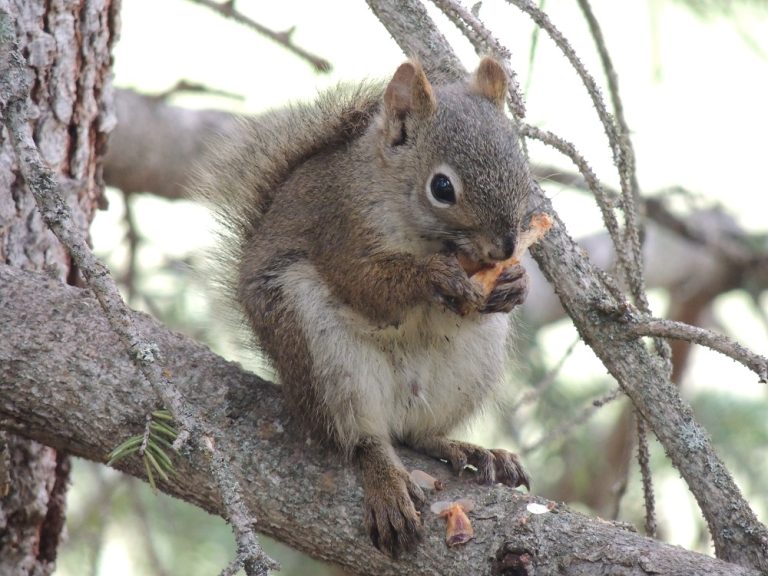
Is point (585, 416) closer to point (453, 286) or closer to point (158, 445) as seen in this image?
point (453, 286)

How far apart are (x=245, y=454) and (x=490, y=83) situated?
95 centimetres

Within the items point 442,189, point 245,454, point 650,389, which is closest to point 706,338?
point 650,389

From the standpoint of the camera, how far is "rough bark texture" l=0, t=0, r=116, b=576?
2.04 m

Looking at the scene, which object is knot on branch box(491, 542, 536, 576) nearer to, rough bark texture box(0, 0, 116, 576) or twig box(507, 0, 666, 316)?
twig box(507, 0, 666, 316)

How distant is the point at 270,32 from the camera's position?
7.39ft

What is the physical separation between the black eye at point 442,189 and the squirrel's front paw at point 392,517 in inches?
20.9

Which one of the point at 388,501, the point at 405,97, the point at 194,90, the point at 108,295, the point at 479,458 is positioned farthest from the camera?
the point at 194,90

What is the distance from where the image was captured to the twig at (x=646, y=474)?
5.73 ft

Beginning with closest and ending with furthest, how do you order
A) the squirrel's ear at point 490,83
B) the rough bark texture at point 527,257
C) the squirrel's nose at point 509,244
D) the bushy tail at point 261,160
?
the squirrel's nose at point 509,244
the squirrel's ear at point 490,83
the bushy tail at point 261,160
the rough bark texture at point 527,257

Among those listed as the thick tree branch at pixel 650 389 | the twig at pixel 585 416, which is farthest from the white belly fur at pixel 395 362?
the thick tree branch at pixel 650 389

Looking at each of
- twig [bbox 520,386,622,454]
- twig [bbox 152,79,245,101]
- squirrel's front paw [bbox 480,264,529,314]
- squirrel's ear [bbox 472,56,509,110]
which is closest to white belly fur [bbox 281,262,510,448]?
squirrel's front paw [bbox 480,264,529,314]

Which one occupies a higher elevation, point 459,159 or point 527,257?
point 527,257

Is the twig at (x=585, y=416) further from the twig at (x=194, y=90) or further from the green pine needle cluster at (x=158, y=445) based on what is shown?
the twig at (x=194, y=90)

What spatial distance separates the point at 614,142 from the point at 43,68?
1.18 metres
